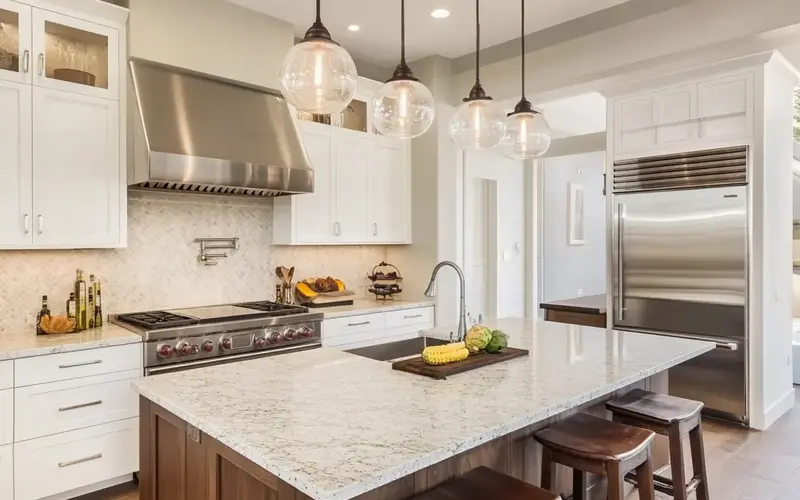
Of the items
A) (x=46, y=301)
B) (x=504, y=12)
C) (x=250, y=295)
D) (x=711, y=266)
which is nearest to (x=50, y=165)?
(x=46, y=301)

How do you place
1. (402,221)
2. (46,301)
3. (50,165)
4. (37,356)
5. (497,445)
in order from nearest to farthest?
(497,445), (37,356), (50,165), (46,301), (402,221)

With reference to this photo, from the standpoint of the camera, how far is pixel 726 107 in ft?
13.0

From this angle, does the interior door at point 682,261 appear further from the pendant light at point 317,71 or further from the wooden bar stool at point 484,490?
the pendant light at point 317,71

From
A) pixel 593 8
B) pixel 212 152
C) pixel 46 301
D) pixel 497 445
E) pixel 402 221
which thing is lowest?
pixel 497 445

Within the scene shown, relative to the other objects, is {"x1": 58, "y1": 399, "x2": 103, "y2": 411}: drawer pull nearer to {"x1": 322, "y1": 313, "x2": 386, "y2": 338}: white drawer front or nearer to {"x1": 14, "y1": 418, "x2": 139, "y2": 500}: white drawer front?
{"x1": 14, "y1": 418, "x2": 139, "y2": 500}: white drawer front

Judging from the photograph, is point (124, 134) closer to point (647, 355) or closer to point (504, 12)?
point (504, 12)

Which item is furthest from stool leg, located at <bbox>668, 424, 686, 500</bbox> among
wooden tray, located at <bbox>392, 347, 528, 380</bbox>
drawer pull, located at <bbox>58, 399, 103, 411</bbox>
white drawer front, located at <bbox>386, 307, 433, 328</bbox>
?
drawer pull, located at <bbox>58, 399, 103, 411</bbox>

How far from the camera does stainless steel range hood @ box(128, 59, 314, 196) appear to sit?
127 inches

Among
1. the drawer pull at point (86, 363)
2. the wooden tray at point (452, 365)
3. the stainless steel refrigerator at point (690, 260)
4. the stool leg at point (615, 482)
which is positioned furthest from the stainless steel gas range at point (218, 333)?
the stainless steel refrigerator at point (690, 260)

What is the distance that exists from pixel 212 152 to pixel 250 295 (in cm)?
131

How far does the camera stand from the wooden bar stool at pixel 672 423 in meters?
2.24

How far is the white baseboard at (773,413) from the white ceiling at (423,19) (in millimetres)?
3169

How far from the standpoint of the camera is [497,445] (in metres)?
1.99

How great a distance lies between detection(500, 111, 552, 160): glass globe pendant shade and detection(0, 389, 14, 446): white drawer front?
278cm
